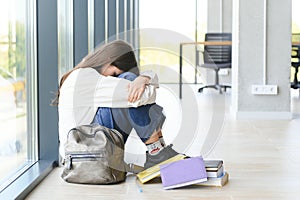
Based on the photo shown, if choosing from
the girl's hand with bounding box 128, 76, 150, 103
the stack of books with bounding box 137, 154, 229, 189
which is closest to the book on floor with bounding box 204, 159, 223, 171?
the stack of books with bounding box 137, 154, 229, 189

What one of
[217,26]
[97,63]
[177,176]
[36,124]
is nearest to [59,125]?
[36,124]

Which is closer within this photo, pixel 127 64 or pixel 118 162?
pixel 118 162

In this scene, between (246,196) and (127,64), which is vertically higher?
(127,64)

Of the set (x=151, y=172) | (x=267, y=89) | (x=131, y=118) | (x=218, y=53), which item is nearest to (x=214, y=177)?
(x=151, y=172)

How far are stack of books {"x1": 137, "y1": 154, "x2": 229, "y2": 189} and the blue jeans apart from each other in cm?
24

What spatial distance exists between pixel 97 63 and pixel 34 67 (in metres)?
0.34

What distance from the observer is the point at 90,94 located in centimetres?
315

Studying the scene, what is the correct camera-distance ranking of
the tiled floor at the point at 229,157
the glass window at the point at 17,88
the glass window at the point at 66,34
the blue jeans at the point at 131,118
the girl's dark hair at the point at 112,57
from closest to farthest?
the glass window at the point at 17,88, the tiled floor at the point at 229,157, the blue jeans at the point at 131,118, the girl's dark hair at the point at 112,57, the glass window at the point at 66,34

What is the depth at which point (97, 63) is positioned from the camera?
333 centimetres

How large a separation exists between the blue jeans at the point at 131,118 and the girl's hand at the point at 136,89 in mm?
85

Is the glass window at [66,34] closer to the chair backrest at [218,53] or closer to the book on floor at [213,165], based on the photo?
the book on floor at [213,165]

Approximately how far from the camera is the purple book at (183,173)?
9.70 ft

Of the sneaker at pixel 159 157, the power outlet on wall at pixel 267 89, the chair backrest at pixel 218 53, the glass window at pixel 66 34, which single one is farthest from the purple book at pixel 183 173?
the chair backrest at pixel 218 53

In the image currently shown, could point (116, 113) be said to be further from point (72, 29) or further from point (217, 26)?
point (217, 26)
